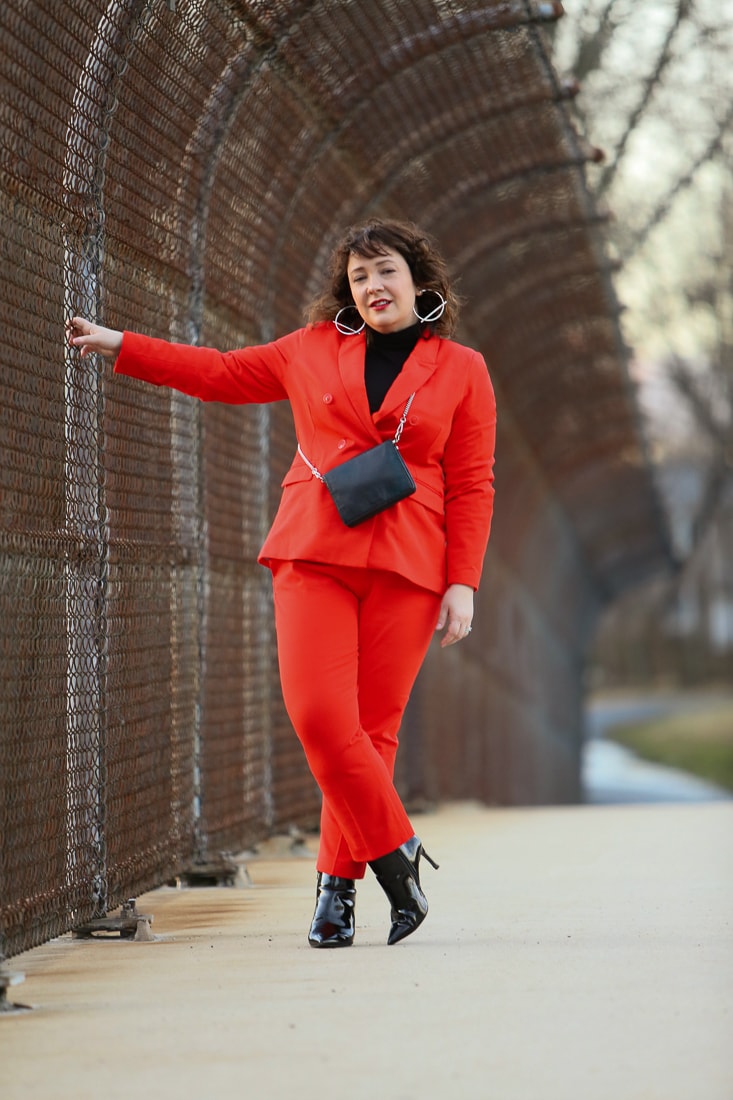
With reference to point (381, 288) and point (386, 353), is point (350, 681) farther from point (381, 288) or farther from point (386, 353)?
point (381, 288)

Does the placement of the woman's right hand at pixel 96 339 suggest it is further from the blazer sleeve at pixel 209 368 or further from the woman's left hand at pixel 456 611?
the woman's left hand at pixel 456 611

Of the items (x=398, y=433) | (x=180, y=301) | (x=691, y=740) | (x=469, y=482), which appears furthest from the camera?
(x=691, y=740)

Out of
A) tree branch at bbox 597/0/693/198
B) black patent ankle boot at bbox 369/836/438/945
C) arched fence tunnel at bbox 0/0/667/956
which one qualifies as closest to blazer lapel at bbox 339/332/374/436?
arched fence tunnel at bbox 0/0/667/956

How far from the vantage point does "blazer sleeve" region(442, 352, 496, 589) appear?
477 centimetres

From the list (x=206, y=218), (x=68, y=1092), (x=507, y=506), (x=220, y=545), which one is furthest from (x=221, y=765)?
(x=507, y=506)

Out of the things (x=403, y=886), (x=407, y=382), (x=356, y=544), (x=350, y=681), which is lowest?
(x=403, y=886)

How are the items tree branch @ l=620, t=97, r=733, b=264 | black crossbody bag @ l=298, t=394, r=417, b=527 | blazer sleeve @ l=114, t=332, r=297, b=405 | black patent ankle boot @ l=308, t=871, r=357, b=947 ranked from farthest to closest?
tree branch @ l=620, t=97, r=733, b=264 → black patent ankle boot @ l=308, t=871, r=357, b=947 → blazer sleeve @ l=114, t=332, r=297, b=405 → black crossbody bag @ l=298, t=394, r=417, b=527

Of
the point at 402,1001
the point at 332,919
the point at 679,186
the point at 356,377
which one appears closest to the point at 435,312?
the point at 356,377

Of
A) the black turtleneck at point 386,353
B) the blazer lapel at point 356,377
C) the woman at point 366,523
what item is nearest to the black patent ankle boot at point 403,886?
the woman at point 366,523

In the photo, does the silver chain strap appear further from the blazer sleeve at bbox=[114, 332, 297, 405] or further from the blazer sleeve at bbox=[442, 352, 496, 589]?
the blazer sleeve at bbox=[114, 332, 297, 405]

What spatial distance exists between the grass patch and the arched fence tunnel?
857 inches

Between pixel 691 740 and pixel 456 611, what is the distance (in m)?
32.8

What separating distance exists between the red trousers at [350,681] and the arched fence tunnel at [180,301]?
64 cm

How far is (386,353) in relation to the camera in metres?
4.85
